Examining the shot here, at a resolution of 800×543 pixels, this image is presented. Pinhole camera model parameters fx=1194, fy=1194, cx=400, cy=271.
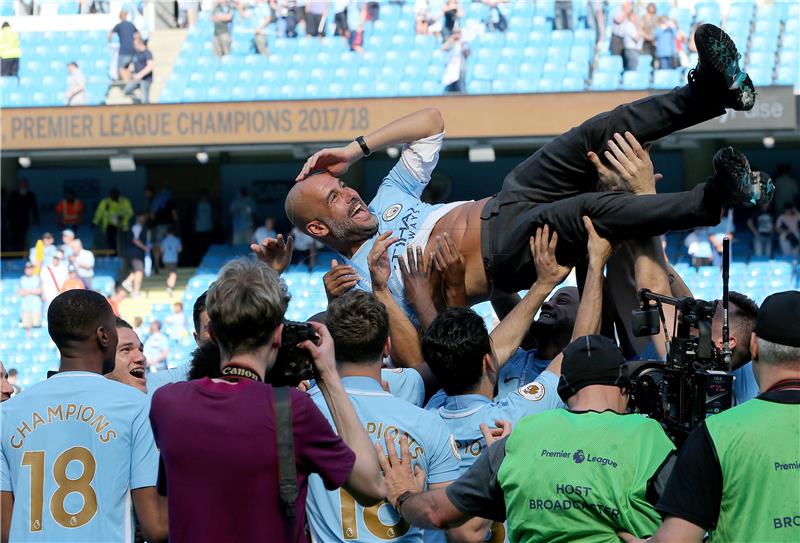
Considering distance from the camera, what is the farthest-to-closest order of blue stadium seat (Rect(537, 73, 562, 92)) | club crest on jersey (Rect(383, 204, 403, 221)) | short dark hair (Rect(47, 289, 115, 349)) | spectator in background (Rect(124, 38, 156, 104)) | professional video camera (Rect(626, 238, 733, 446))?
1. spectator in background (Rect(124, 38, 156, 104))
2. blue stadium seat (Rect(537, 73, 562, 92))
3. club crest on jersey (Rect(383, 204, 403, 221))
4. short dark hair (Rect(47, 289, 115, 349))
5. professional video camera (Rect(626, 238, 733, 446))

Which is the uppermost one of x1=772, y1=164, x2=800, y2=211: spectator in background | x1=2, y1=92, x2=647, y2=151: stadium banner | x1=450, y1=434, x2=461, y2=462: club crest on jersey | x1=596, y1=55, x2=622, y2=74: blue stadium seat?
x1=596, y1=55, x2=622, y2=74: blue stadium seat

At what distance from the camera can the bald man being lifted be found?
14.9ft

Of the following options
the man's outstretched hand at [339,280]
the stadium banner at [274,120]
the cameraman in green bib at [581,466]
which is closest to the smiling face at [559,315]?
the man's outstretched hand at [339,280]

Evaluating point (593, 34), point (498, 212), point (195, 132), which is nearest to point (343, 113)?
point (195, 132)

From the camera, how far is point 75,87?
19.8 metres

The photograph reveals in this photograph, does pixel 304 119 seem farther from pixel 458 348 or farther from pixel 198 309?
pixel 458 348

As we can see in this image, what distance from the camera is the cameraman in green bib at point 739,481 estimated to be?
10.1 ft

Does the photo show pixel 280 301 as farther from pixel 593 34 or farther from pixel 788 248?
pixel 593 34

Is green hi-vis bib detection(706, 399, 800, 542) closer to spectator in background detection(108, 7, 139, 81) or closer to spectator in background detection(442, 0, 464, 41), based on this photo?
spectator in background detection(442, 0, 464, 41)

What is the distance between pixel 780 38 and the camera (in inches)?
765

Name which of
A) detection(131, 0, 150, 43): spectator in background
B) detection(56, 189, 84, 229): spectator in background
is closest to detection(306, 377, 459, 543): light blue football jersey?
detection(56, 189, 84, 229): spectator in background

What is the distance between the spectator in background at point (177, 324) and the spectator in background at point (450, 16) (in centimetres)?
656

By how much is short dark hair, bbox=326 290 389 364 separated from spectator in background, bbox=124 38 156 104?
52.3 ft

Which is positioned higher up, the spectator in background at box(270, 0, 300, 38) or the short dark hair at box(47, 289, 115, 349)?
the spectator in background at box(270, 0, 300, 38)
